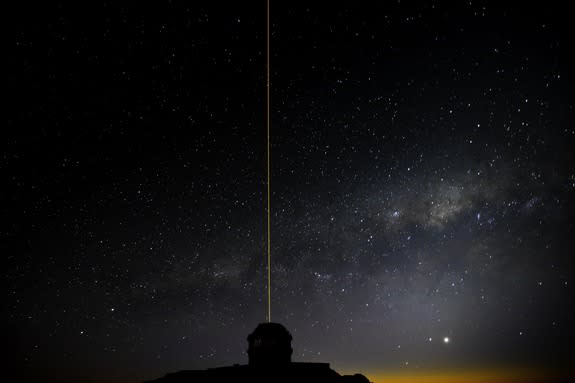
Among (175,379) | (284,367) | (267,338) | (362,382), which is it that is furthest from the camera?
(267,338)

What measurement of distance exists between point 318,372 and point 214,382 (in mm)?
4857

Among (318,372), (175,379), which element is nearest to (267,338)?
(318,372)

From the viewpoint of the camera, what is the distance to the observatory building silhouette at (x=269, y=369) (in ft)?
64.6

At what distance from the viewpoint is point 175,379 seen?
66.2 feet

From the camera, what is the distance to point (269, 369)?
70.6 feet

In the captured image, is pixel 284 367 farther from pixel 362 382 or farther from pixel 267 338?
pixel 362 382

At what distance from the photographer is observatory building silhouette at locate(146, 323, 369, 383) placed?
19.7 meters

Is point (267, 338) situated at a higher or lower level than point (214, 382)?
higher

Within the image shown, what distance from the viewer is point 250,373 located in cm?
2066

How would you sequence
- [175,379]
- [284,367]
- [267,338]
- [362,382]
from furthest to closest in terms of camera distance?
1. [267,338]
2. [284,367]
3. [175,379]
4. [362,382]

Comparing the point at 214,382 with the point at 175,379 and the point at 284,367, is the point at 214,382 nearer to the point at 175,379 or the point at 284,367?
the point at 175,379

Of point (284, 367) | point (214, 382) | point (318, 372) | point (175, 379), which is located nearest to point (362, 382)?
point (318, 372)

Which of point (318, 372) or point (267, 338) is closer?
point (318, 372)

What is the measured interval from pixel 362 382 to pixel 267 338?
6.66 meters
